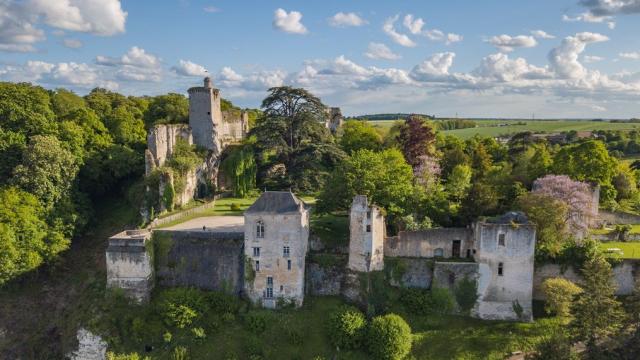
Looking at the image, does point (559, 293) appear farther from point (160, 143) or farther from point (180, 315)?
point (160, 143)

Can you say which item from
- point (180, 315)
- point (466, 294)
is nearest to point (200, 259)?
point (180, 315)

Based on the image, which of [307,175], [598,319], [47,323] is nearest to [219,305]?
[47,323]

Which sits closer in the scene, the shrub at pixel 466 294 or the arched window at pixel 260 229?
the shrub at pixel 466 294

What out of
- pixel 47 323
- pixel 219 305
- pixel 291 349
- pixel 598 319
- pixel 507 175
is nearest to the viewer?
pixel 598 319

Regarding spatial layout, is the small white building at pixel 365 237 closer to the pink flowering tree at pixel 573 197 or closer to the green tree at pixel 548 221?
the green tree at pixel 548 221

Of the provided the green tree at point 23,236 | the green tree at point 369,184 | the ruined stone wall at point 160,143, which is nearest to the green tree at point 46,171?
the green tree at point 23,236

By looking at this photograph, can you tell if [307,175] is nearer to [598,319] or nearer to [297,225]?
[297,225]

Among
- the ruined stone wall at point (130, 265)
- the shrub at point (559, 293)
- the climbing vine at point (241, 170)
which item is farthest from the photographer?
the climbing vine at point (241, 170)
